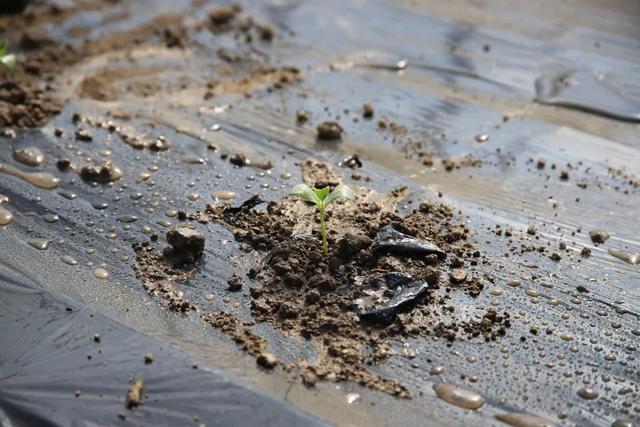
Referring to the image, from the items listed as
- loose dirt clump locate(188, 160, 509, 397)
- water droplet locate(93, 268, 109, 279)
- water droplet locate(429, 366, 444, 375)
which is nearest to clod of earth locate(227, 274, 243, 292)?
loose dirt clump locate(188, 160, 509, 397)

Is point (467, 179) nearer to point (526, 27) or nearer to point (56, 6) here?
point (526, 27)

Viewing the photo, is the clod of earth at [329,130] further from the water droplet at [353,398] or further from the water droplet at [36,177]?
the water droplet at [353,398]

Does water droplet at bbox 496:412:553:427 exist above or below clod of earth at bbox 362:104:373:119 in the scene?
below

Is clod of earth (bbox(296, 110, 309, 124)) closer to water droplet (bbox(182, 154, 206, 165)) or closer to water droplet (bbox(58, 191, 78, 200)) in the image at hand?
water droplet (bbox(182, 154, 206, 165))

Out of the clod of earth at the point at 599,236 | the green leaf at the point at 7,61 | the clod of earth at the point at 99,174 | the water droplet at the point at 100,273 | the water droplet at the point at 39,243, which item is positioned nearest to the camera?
the water droplet at the point at 100,273

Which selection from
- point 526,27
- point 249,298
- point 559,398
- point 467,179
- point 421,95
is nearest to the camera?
point 559,398

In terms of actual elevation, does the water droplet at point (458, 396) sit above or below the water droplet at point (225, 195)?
above

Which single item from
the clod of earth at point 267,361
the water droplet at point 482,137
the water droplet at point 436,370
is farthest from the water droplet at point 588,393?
the water droplet at point 482,137

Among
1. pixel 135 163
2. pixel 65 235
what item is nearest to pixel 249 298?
pixel 65 235
